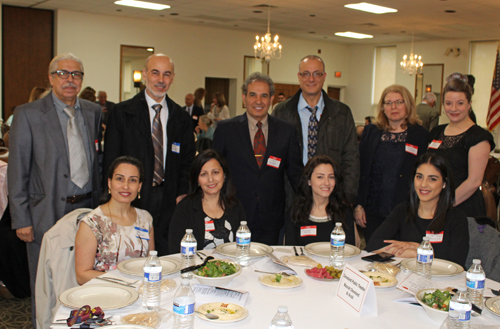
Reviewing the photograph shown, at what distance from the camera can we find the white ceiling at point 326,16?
9742 millimetres

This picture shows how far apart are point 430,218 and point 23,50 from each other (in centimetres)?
1097

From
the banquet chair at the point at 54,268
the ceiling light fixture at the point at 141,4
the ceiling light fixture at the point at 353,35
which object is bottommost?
the banquet chair at the point at 54,268

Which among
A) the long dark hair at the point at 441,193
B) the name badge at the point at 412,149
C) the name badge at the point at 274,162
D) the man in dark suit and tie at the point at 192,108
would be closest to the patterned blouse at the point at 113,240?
the name badge at the point at 274,162

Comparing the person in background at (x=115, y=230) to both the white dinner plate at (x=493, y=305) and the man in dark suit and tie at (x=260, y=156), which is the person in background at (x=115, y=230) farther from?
the white dinner plate at (x=493, y=305)

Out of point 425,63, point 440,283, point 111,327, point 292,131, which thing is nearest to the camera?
point 111,327

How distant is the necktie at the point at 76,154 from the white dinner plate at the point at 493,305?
2421 mm

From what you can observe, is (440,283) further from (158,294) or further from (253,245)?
(158,294)

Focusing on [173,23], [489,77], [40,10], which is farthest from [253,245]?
[489,77]

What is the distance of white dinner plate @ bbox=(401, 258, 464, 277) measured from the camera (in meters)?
2.26

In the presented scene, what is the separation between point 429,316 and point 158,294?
1.06 metres

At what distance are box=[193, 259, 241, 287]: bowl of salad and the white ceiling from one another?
8.44m

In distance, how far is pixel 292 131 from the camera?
347cm

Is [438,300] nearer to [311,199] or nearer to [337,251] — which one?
[337,251]

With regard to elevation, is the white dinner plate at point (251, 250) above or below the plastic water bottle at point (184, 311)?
below
